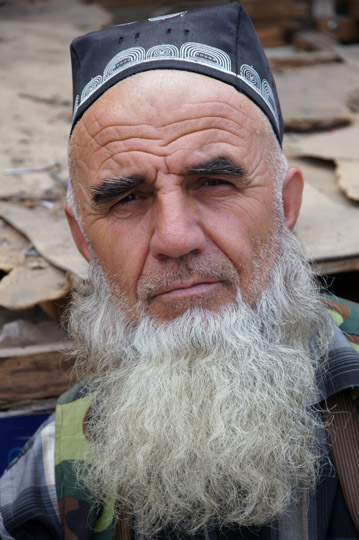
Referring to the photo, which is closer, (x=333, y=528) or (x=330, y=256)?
(x=333, y=528)

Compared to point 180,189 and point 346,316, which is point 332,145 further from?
point 180,189

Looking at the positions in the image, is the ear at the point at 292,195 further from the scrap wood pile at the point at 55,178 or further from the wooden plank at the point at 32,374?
the wooden plank at the point at 32,374

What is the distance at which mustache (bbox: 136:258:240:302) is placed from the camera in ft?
6.48

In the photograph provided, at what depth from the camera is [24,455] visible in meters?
2.32

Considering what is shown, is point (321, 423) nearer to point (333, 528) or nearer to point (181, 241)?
point (333, 528)

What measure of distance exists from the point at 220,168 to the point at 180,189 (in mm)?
141

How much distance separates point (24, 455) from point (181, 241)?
100 centimetres

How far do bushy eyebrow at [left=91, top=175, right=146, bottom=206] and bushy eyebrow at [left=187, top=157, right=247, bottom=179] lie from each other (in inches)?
6.8

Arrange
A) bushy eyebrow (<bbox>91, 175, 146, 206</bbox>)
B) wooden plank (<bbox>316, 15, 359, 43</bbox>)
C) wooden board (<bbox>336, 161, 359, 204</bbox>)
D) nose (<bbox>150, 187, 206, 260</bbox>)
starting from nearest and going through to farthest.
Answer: nose (<bbox>150, 187, 206, 260</bbox>) → bushy eyebrow (<bbox>91, 175, 146, 206</bbox>) → wooden board (<bbox>336, 161, 359, 204</bbox>) → wooden plank (<bbox>316, 15, 359, 43</bbox>)

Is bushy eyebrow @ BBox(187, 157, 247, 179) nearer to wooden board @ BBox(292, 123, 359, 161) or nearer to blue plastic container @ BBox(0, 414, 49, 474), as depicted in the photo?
blue plastic container @ BBox(0, 414, 49, 474)

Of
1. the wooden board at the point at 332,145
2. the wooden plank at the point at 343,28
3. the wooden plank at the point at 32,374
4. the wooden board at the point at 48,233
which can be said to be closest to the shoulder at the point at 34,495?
the wooden plank at the point at 32,374


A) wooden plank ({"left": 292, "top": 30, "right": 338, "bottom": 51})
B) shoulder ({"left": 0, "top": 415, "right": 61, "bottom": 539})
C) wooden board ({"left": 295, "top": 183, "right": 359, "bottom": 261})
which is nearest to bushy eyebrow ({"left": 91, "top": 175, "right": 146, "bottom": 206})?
shoulder ({"left": 0, "top": 415, "right": 61, "bottom": 539})

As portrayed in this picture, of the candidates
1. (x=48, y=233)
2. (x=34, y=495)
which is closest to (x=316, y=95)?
(x=48, y=233)

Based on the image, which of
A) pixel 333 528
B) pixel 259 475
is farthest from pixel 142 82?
pixel 333 528
